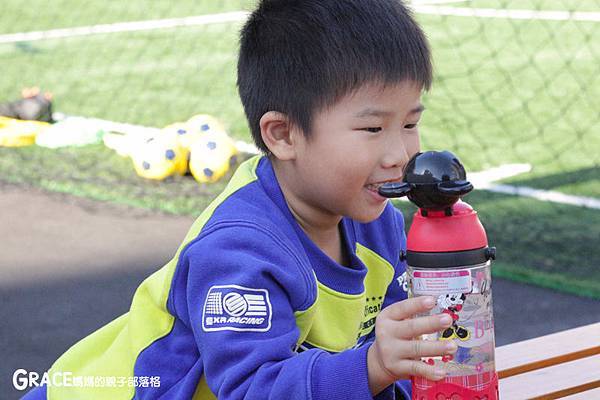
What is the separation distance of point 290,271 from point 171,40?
29.5ft

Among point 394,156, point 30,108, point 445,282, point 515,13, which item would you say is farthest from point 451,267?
point 515,13

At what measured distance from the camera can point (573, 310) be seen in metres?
4.49

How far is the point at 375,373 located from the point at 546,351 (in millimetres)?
847

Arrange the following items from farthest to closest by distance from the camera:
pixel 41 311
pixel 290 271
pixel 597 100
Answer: pixel 597 100, pixel 41 311, pixel 290 271

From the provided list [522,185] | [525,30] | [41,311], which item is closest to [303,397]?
[41,311]

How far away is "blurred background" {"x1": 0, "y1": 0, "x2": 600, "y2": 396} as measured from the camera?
5617mm

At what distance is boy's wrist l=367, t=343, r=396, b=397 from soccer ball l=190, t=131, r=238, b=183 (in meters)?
4.39

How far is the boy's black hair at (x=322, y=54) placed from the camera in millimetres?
2100

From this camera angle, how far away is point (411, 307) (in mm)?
1677

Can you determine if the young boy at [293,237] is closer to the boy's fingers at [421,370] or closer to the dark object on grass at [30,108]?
the boy's fingers at [421,370]

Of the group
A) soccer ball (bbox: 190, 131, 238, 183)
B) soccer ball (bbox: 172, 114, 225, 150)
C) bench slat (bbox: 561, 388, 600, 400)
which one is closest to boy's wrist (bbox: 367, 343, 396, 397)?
bench slat (bbox: 561, 388, 600, 400)

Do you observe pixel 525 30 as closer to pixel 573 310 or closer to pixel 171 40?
pixel 171 40

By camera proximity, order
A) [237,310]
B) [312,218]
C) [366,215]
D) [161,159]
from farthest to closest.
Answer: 1. [161,159]
2. [312,218]
3. [366,215]
4. [237,310]

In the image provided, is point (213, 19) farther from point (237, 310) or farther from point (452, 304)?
point (452, 304)
